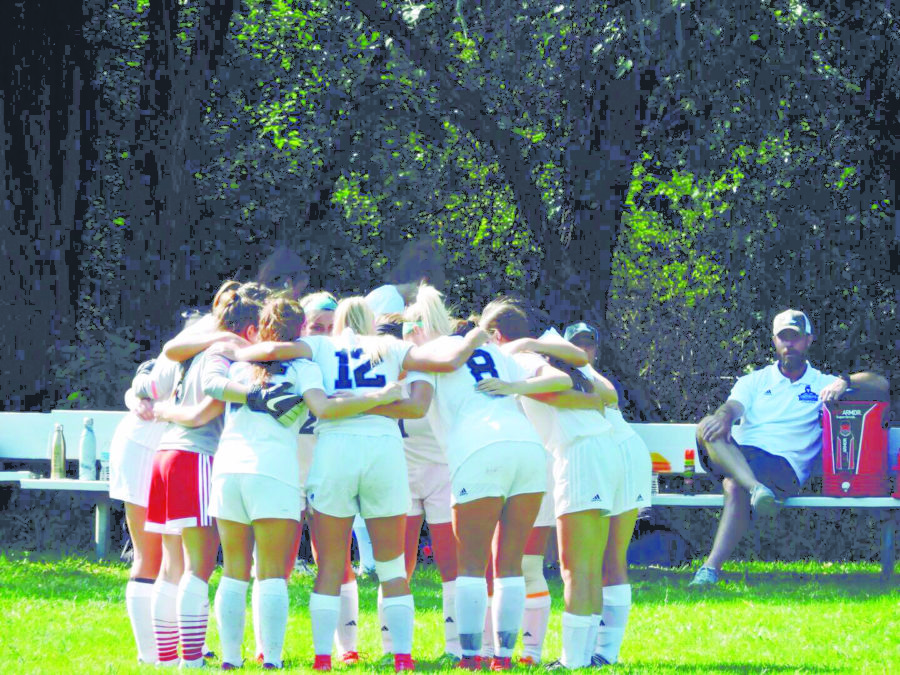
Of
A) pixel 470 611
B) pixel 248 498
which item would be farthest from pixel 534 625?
pixel 248 498

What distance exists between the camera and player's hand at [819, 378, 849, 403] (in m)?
10.4

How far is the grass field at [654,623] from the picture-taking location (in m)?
7.13

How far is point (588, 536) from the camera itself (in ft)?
21.7

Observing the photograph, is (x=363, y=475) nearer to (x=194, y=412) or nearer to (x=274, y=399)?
(x=274, y=399)

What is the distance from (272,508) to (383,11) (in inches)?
299

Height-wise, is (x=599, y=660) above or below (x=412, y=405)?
below

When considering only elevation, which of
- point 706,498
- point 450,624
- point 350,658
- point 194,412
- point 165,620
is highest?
point 194,412

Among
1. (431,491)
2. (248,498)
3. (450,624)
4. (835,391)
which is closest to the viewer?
(248,498)

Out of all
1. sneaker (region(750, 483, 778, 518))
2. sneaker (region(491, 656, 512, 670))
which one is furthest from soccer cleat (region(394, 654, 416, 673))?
sneaker (region(750, 483, 778, 518))

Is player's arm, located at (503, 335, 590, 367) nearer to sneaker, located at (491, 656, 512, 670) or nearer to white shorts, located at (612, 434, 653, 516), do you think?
white shorts, located at (612, 434, 653, 516)

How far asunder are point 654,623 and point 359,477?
116 inches

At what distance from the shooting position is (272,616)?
622cm

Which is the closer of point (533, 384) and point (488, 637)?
point (533, 384)

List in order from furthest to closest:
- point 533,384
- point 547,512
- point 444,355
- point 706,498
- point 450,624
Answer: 1. point 706,498
2. point 547,512
3. point 450,624
4. point 533,384
5. point 444,355
